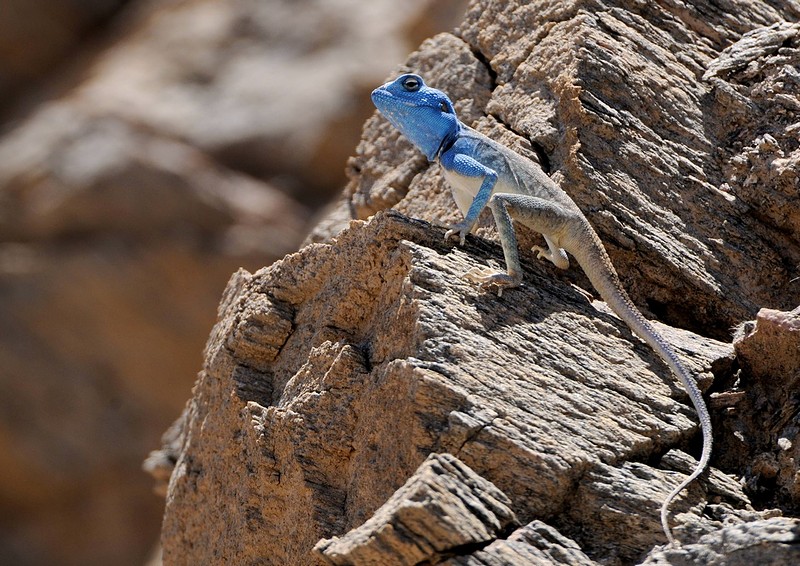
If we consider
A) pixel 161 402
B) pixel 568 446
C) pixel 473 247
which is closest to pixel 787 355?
pixel 568 446

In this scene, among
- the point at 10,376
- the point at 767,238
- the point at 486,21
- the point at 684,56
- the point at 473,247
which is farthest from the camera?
the point at 10,376

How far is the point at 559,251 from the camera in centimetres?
514

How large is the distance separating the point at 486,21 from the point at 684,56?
142 centimetres

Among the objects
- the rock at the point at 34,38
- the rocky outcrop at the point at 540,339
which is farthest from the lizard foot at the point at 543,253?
the rock at the point at 34,38

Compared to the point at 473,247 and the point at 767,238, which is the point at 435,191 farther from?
the point at 767,238

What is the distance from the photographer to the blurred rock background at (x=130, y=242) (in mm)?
13250

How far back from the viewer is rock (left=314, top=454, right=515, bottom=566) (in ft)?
11.8

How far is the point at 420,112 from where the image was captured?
214 inches

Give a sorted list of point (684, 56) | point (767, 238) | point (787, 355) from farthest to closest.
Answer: point (684, 56), point (767, 238), point (787, 355)

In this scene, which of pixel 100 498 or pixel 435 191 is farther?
pixel 100 498

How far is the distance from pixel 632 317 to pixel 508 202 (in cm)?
80

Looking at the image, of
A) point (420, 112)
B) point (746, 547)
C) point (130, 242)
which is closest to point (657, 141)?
point (420, 112)

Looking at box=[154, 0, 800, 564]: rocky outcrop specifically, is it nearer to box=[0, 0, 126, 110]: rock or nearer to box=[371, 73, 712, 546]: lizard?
box=[371, 73, 712, 546]: lizard

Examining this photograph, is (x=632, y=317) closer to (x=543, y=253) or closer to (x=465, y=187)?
(x=543, y=253)
